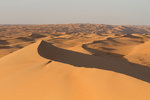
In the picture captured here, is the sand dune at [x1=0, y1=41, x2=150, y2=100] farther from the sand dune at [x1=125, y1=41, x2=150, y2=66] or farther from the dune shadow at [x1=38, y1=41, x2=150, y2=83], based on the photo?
the sand dune at [x1=125, y1=41, x2=150, y2=66]

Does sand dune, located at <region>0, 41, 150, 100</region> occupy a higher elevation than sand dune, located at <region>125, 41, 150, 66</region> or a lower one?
higher

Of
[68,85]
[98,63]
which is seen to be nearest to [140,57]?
[98,63]

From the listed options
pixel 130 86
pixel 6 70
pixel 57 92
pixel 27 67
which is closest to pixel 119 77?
pixel 130 86

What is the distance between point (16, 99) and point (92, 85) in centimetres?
98

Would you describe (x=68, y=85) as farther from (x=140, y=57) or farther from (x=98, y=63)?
(x=140, y=57)

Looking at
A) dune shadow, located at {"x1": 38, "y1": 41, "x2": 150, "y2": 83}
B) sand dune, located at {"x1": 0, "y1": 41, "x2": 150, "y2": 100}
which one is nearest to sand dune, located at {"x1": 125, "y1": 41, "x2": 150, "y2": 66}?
dune shadow, located at {"x1": 38, "y1": 41, "x2": 150, "y2": 83}

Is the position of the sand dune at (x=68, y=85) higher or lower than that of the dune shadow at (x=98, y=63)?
higher

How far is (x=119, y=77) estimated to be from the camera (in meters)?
2.19

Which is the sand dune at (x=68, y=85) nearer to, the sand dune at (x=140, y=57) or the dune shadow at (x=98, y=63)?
the dune shadow at (x=98, y=63)

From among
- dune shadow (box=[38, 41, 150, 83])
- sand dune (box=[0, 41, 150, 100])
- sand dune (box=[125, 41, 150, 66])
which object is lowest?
sand dune (box=[125, 41, 150, 66])

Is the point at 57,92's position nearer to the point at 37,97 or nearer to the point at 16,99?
the point at 37,97

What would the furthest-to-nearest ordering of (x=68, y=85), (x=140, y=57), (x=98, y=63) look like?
(x=140, y=57), (x=98, y=63), (x=68, y=85)

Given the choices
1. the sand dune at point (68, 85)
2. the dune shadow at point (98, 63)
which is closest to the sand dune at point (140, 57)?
the dune shadow at point (98, 63)

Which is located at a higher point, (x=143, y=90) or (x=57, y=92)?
(x=143, y=90)
